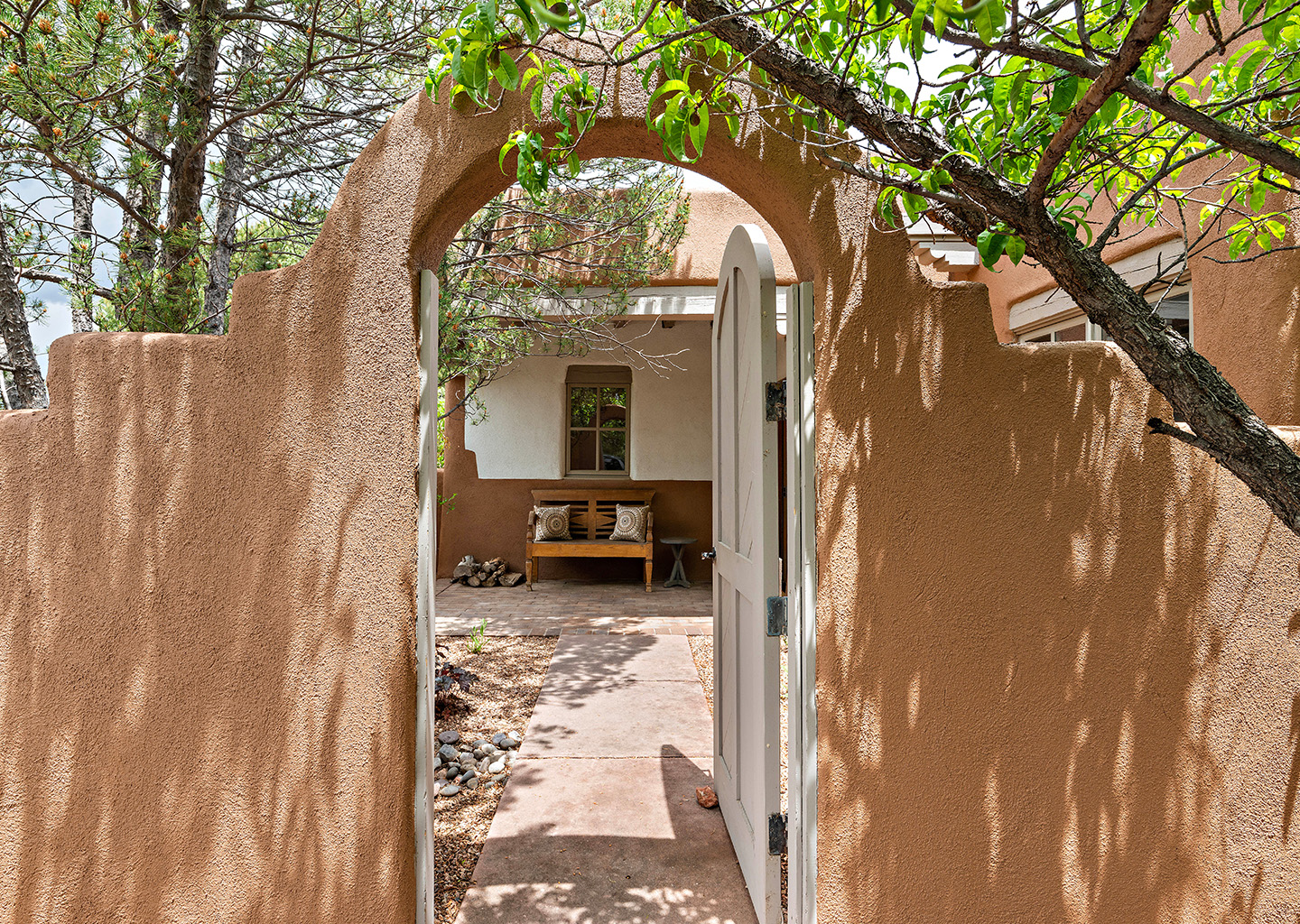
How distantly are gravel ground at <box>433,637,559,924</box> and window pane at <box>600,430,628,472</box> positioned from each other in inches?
143

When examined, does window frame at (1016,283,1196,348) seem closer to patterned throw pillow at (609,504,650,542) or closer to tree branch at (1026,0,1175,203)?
tree branch at (1026,0,1175,203)

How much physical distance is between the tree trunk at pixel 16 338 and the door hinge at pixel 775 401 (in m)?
3.16

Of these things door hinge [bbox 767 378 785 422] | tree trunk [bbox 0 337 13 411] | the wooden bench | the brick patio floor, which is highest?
tree trunk [bbox 0 337 13 411]

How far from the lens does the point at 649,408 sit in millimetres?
9102

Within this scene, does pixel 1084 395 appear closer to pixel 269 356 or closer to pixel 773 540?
pixel 773 540

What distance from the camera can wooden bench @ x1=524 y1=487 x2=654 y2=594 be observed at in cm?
847

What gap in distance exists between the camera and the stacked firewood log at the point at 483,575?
8906mm

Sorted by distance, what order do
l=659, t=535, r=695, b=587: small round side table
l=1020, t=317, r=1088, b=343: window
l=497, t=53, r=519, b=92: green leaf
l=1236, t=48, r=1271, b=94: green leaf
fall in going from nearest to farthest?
l=497, t=53, r=519, b=92: green leaf < l=1236, t=48, r=1271, b=94: green leaf < l=1020, t=317, r=1088, b=343: window < l=659, t=535, r=695, b=587: small round side table

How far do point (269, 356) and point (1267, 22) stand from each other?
2.65 meters

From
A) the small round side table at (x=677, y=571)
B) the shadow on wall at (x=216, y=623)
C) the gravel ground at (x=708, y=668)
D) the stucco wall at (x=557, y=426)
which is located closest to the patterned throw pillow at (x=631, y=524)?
the small round side table at (x=677, y=571)

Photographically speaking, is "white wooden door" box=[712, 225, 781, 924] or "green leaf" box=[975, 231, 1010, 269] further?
"white wooden door" box=[712, 225, 781, 924]

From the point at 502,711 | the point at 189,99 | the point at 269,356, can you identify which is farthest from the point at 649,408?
the point at 269,356

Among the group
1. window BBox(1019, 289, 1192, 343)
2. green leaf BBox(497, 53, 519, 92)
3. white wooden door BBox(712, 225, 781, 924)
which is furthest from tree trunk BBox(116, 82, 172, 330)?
window BBox(1019, 289, 1192, 343)

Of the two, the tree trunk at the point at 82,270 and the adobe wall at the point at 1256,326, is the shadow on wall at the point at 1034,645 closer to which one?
the adobe wall at the point at 1256,326
